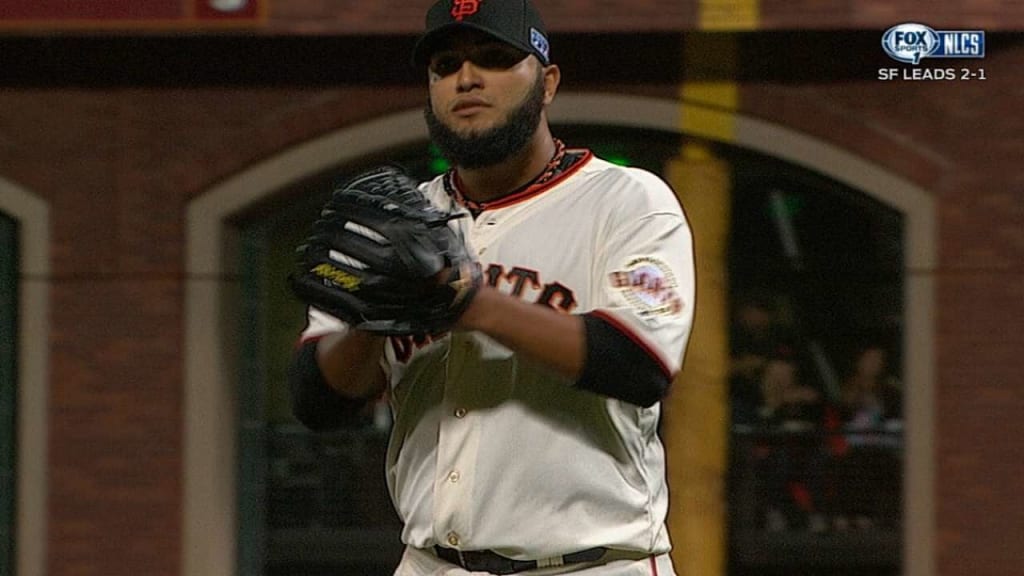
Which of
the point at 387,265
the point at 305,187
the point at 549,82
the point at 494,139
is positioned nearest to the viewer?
the point at 387,265

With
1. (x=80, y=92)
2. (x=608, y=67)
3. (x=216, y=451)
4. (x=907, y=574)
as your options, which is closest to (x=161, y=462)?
(x=216, y=451)

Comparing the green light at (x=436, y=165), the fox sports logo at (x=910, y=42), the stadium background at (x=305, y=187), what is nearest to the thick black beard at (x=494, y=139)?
the stadium background at (x=305, y=187)

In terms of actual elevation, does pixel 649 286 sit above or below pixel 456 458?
above

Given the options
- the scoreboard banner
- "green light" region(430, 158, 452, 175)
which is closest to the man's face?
the scoreboard banner

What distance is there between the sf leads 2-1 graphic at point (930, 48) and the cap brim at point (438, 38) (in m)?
4.23

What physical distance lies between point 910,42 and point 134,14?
3.05 metres

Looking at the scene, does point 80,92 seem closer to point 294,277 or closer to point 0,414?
point 0,414

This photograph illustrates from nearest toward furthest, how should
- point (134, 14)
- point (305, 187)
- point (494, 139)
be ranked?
point (494, 139), point (134, 14), point (305, 187)

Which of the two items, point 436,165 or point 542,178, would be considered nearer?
point 542,178

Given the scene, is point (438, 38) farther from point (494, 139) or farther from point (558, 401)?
point (558, 401)

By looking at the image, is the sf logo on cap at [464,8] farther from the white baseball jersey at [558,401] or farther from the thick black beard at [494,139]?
the white baseball jersey at [558,401]

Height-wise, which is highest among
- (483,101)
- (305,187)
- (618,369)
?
(305,187)

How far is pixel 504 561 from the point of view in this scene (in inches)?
98.3

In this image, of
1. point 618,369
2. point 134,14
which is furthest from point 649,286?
point 134,14
